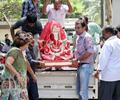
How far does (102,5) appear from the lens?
11383mm

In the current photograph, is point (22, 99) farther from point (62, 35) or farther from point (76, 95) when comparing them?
point (62, 35)

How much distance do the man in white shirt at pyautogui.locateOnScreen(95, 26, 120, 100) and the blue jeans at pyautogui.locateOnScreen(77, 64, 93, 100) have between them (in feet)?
1.71

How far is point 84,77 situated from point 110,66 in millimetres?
819

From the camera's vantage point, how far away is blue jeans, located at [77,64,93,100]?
25.7ft

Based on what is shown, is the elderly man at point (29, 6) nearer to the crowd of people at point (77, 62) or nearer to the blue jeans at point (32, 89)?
the crowd of people at point (77, 62)

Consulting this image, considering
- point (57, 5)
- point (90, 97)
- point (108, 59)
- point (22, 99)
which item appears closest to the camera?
point (22, 99)

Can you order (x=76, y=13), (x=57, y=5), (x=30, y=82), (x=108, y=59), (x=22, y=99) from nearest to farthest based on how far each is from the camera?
(x=22, y=99) < (x=108, y=59) < (x=30, y=82) < (x=57, y=5) < (x=76, y=13)

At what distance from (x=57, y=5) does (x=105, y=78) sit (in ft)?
10.1

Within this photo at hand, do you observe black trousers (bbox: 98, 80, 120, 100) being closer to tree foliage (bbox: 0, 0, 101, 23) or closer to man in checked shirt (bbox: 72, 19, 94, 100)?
man in checked shirt (bbox: 72, 19, 94, 100)

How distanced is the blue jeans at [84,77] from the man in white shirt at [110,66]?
520 mm

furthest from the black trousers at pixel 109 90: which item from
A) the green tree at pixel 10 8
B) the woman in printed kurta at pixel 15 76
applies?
the green tree at pixel 10 8

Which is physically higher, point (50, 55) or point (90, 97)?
point (50, 55)

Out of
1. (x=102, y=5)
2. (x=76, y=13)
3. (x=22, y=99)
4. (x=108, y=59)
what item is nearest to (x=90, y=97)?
(x=108, y=59)

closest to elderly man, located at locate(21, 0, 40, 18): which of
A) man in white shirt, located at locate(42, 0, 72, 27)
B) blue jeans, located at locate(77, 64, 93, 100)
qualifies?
man in white shirt, located at locate(42, 0, 72, 27)
